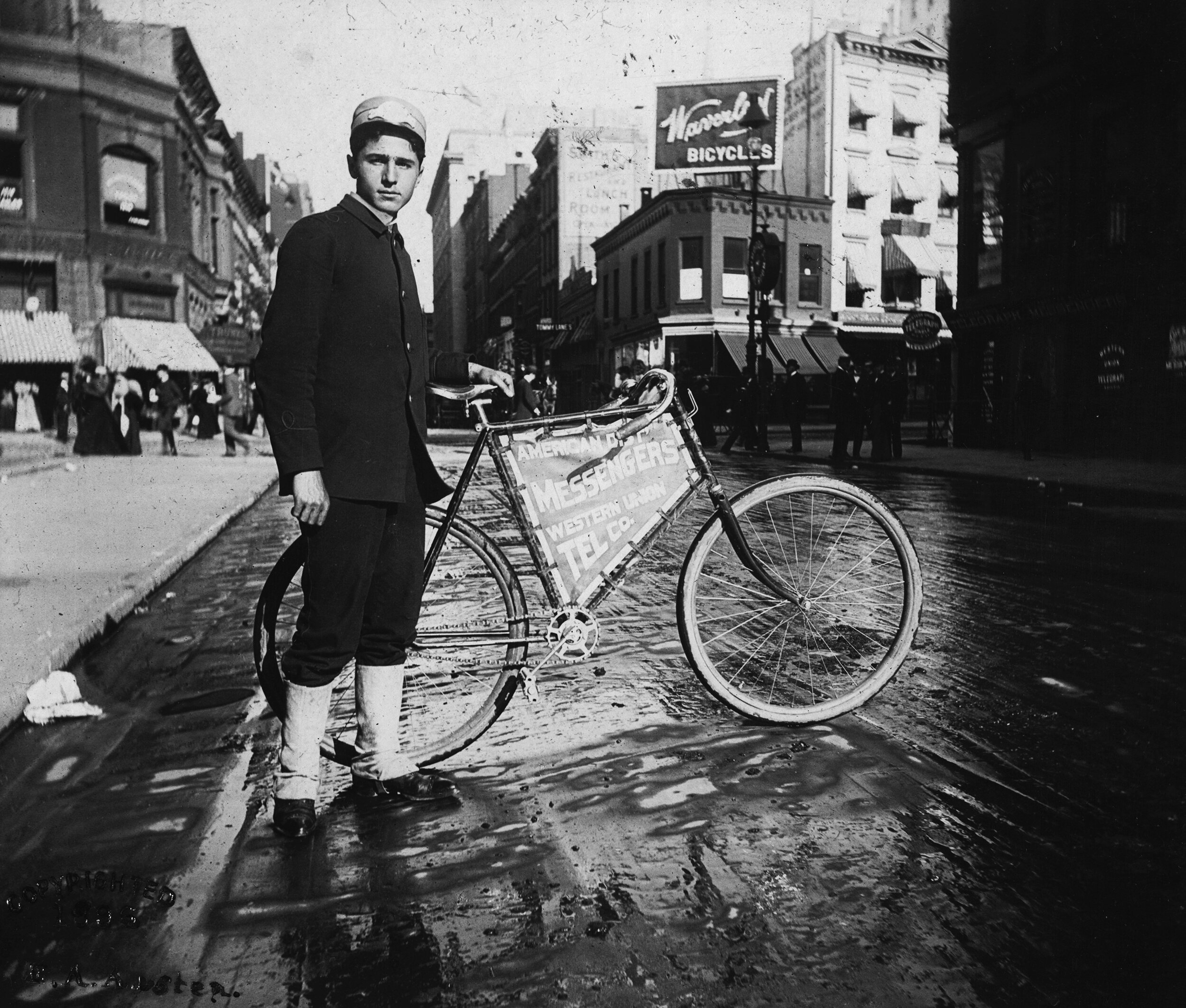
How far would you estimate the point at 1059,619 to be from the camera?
567cm

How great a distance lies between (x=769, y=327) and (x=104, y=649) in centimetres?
3723

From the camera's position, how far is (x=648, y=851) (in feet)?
9.05

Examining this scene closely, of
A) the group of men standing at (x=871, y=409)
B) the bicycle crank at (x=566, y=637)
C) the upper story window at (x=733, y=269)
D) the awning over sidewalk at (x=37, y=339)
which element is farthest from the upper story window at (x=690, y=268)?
the bicycle crank at (x=566, y=637)

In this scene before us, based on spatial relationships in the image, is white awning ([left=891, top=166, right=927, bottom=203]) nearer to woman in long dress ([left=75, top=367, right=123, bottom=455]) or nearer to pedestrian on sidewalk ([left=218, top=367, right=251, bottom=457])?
pedestrian on sidewalk ([left=218, top=367, right=251, bottom=457])

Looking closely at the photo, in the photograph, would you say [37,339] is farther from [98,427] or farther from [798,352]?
[798,352]

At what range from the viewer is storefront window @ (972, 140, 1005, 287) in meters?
24.1

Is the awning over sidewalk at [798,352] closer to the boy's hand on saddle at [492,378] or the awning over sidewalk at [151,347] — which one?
the awning over sidewalk at [151,347]

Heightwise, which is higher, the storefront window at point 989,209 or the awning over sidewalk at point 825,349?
the storefront window at point 989,209

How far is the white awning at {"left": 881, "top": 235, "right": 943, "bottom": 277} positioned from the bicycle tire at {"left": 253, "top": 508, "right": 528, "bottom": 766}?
137ft

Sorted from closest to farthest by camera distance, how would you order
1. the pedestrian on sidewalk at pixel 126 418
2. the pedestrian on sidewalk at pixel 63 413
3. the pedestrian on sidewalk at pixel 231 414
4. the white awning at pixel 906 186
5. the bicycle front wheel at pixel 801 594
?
the bicycle front wheel at pixel 801 594, the pedestrian on sidewalk at pixel 126 418, the pedestrian on sidewalk at pixel 231 414, the pedestrian on sidewalk at pixel 63 413, the white awning at pixel 906 186

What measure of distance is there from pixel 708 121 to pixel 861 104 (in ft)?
74.9

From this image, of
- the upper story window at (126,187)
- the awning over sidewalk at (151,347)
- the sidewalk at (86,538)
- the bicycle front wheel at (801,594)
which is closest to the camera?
the bicycle front wheel at (801,594)

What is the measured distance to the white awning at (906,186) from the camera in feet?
140
